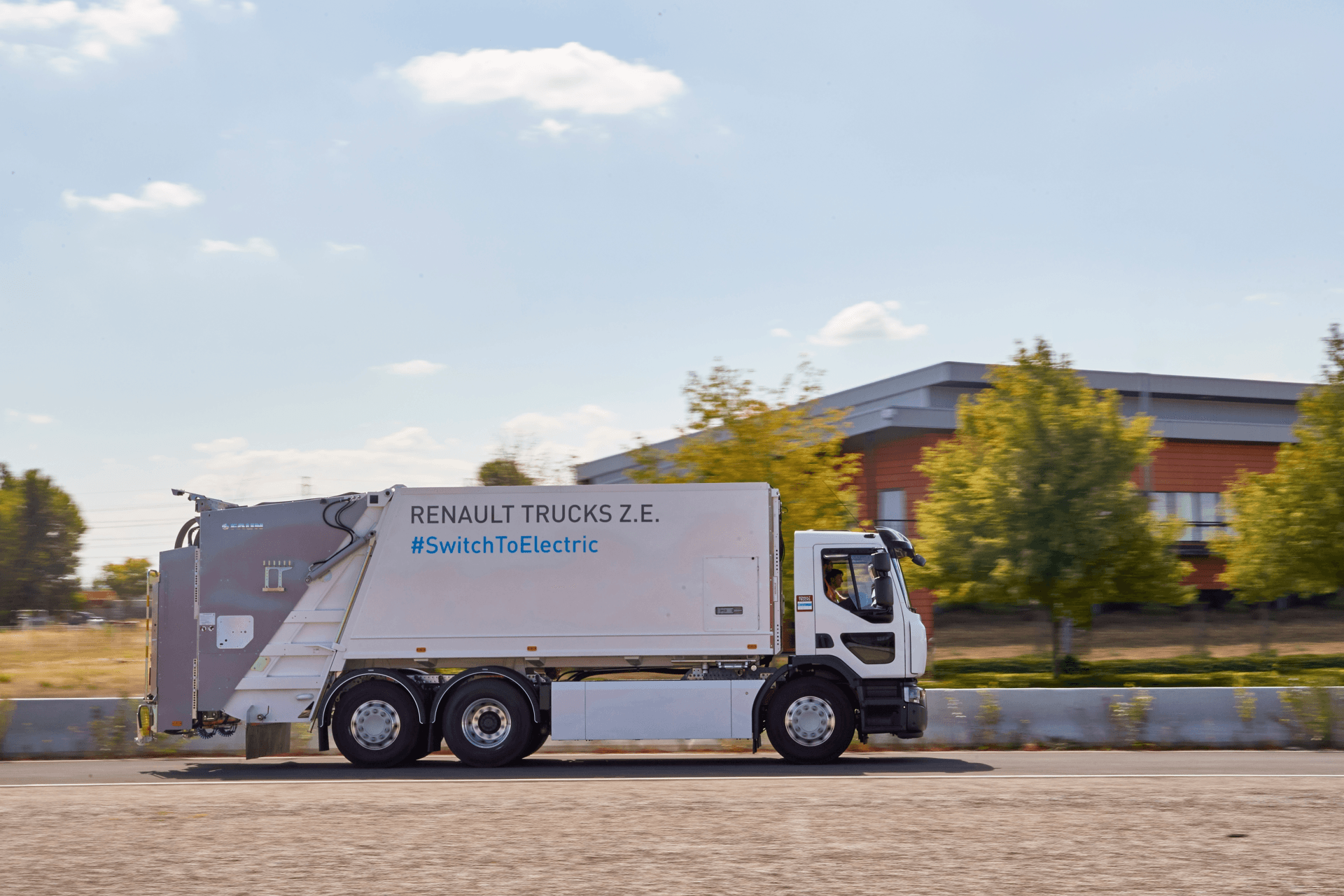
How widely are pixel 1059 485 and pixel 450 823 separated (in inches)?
723

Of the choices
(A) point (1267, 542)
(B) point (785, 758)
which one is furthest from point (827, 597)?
(A) point (1267, 542)

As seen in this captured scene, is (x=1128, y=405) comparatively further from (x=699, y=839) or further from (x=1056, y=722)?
(x=699, y=839)

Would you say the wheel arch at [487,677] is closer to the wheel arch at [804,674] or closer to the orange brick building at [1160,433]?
the wheel arch at [804,674]

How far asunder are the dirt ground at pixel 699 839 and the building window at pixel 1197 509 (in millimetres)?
29485

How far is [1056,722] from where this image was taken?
1580 cm

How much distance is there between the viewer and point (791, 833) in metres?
8.51

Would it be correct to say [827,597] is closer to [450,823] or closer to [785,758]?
[785,758]

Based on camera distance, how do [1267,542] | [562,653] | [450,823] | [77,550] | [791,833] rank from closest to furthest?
[791,833], [450,823], [562,653], [1267,542], [77,550]

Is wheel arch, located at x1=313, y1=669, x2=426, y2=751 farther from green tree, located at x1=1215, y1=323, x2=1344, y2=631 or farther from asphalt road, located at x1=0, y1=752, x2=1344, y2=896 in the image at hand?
green tree, located at x1=1215, y1=323, x2=1344, y2=631

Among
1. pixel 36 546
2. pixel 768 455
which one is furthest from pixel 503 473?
pixel 36 546

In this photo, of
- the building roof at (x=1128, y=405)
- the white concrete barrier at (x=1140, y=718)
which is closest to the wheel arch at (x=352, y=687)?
the white concrete barrier at (x=1140, y=718)

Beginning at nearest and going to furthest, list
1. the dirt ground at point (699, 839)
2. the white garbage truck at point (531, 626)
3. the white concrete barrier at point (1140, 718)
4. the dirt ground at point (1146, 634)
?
the dirt ground at point (699, 839)
the white garbage truck at point (531, 626)
the white concrete barrier at point (1140, 718)
the dirt ground at point (1146, 634)

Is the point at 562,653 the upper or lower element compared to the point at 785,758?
upper

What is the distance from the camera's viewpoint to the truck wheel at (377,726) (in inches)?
549
